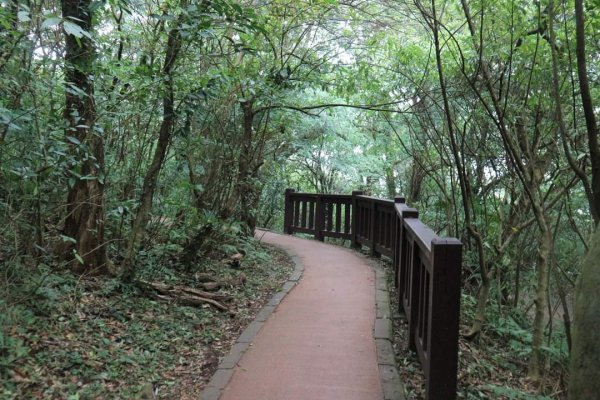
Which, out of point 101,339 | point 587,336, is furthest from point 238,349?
point 587,336

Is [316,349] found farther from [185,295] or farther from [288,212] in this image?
[288,212]

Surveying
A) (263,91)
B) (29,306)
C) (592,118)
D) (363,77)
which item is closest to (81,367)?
(29,306)

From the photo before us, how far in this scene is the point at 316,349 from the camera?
4.45m

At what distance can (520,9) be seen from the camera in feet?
14.1

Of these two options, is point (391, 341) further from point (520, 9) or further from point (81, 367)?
point (520, 9)

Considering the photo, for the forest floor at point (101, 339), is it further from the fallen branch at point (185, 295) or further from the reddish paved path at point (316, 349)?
the reddish paved path at point (316, 349)

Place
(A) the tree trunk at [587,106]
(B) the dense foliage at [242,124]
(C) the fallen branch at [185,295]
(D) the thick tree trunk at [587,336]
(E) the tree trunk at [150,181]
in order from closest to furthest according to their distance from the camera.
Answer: (D) the thick tree trunk at [587,336], (A) the tree trunk at [587,106], (B) the dense foliage at [242,124], (E) the tree trunk at [150,181], (C) the fallen branch at [185,295]

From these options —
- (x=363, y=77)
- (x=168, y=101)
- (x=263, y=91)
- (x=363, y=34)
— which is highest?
(x=363, y=34)

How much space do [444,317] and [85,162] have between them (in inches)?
139

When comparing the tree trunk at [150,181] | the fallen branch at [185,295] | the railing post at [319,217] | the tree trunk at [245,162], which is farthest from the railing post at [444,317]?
the railing post at [319,217]

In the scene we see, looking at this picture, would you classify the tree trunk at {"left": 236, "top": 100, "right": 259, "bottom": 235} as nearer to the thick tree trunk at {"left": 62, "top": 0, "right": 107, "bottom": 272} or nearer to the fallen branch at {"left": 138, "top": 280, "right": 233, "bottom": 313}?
the fallen branch at {"left": 138, "top": 280, "right": 233, "bottom": 313}

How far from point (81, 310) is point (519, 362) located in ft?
14.3

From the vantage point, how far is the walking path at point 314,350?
3625mm

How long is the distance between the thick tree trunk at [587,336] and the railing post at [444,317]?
77 centimetres
